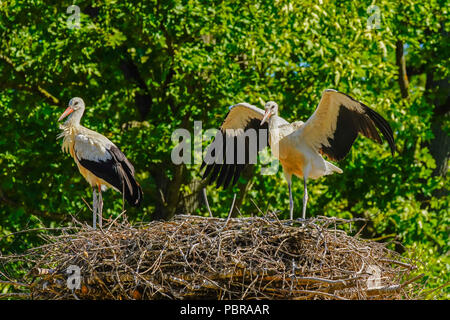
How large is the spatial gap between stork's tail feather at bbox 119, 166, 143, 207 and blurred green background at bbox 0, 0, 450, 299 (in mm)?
1760

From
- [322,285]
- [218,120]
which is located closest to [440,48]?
[218,120]

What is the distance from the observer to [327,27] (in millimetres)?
11062

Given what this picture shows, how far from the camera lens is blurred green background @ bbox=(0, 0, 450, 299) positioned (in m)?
10.8

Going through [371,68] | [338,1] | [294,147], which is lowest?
[294,147]

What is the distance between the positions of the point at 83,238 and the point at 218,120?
5128 mm

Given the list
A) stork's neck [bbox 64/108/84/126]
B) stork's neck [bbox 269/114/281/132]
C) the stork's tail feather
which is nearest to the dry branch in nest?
stork's neck [bbox 269/114/281/132]

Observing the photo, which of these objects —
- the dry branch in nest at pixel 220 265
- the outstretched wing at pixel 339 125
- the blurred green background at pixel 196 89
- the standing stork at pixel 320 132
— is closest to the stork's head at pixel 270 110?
the standing stork at pixel 320 132

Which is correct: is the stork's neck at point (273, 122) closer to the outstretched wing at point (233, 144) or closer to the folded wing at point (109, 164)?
the outstretched wing at point (233, 144)

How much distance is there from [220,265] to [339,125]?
279 centimetres

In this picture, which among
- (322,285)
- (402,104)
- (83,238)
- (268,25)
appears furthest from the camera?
(402,104)

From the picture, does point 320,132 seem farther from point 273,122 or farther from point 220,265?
point 220,265

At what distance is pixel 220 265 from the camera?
18.1ft
